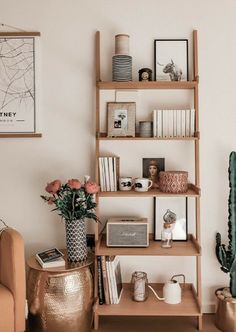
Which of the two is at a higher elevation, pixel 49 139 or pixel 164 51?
pixel 164 51

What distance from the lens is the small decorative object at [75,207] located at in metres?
2.54

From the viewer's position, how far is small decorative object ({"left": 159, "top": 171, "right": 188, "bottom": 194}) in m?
2.62

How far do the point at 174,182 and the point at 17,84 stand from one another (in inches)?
52.5

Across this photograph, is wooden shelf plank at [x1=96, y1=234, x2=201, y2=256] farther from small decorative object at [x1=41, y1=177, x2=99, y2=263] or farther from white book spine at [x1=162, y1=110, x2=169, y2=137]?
white book spine at [x1=162, y1=110, x2=169, y2=137]

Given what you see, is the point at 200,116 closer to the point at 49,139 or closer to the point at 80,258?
the point at 49,139

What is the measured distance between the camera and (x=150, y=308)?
103 inches

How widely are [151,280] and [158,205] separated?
22.4 inches

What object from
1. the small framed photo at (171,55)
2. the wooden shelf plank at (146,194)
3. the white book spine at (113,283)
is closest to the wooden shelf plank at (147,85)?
the small framed photo at (171,55)

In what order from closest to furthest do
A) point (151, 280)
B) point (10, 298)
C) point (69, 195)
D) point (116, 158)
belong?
point (10, 298) → point (69, 195) → point (116, 158) → point (151, 280)

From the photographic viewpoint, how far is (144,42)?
285 cm

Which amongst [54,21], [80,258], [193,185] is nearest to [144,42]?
[54,21]

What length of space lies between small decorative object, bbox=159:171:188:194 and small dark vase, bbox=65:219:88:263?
23.9 inches

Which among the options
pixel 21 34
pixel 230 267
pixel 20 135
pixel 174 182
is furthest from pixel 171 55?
pixel 230 267

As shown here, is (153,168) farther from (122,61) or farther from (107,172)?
(122,61)
